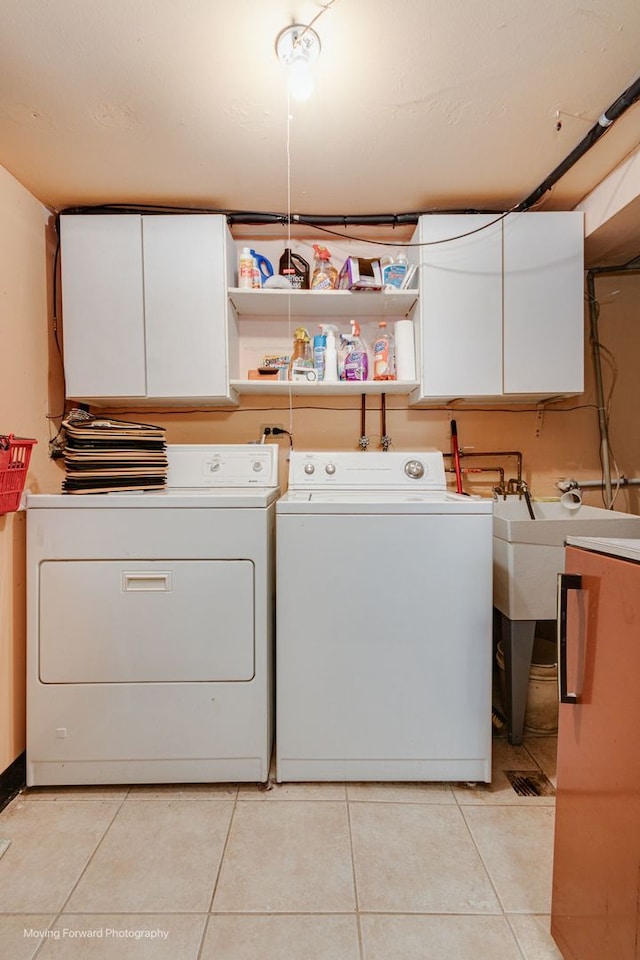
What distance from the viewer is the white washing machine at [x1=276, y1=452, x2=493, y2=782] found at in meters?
1.43

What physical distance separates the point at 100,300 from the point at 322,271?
0.95 meters

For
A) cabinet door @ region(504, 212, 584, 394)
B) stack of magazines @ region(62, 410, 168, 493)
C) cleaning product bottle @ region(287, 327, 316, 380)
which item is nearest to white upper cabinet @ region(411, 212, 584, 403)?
cabinet door @ region(504, 212, 584, 394)

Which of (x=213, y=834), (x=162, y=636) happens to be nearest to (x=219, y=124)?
(x=162, y=636)

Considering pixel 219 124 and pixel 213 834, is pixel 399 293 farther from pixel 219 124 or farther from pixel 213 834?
pixel 213 834

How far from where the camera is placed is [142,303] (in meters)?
1.78

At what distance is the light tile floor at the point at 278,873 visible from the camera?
3.26 ft

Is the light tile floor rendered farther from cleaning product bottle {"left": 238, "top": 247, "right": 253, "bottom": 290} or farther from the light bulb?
the light bulb

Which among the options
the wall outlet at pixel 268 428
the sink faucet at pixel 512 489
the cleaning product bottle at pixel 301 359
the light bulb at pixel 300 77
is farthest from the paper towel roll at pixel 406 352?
the light bulb at pixel 300 77

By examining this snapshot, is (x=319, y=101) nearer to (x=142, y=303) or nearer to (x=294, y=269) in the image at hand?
(x=294, y=269)

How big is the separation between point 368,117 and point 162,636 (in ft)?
6.09

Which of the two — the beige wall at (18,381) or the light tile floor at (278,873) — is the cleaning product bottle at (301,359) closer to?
the beige wall at (18,381)

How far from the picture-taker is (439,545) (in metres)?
1.43

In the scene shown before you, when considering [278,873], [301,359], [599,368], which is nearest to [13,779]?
[278,873]

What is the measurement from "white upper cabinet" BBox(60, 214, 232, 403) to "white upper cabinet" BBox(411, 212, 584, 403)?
0.90m
